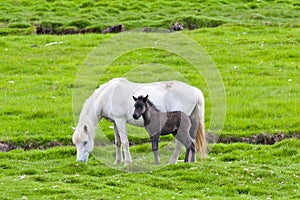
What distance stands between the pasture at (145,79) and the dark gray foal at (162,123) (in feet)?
2.20

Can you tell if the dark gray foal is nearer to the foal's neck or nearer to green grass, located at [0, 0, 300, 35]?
the foal's neck

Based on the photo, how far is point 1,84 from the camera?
90.0 ft

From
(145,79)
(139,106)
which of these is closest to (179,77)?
(145,79)

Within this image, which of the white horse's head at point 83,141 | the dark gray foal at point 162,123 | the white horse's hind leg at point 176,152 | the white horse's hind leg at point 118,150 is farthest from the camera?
the white horse's hind leg at point 118,150

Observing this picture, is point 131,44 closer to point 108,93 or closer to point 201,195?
point 108,93

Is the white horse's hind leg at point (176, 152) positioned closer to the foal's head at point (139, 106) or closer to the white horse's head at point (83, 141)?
the foal's head at point (139, 106)

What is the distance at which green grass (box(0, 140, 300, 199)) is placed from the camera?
46.2 ft

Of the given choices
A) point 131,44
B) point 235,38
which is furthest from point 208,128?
point 235,38

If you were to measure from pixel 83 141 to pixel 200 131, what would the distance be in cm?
295

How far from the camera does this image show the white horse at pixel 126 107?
16.8 metres

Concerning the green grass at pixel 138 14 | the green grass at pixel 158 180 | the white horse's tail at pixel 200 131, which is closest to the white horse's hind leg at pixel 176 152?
the white horse's tail at pixel 200 131

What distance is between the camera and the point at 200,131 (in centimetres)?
1736

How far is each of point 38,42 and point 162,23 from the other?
743 centimetres

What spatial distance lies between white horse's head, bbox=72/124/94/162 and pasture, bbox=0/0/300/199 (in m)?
0.35
